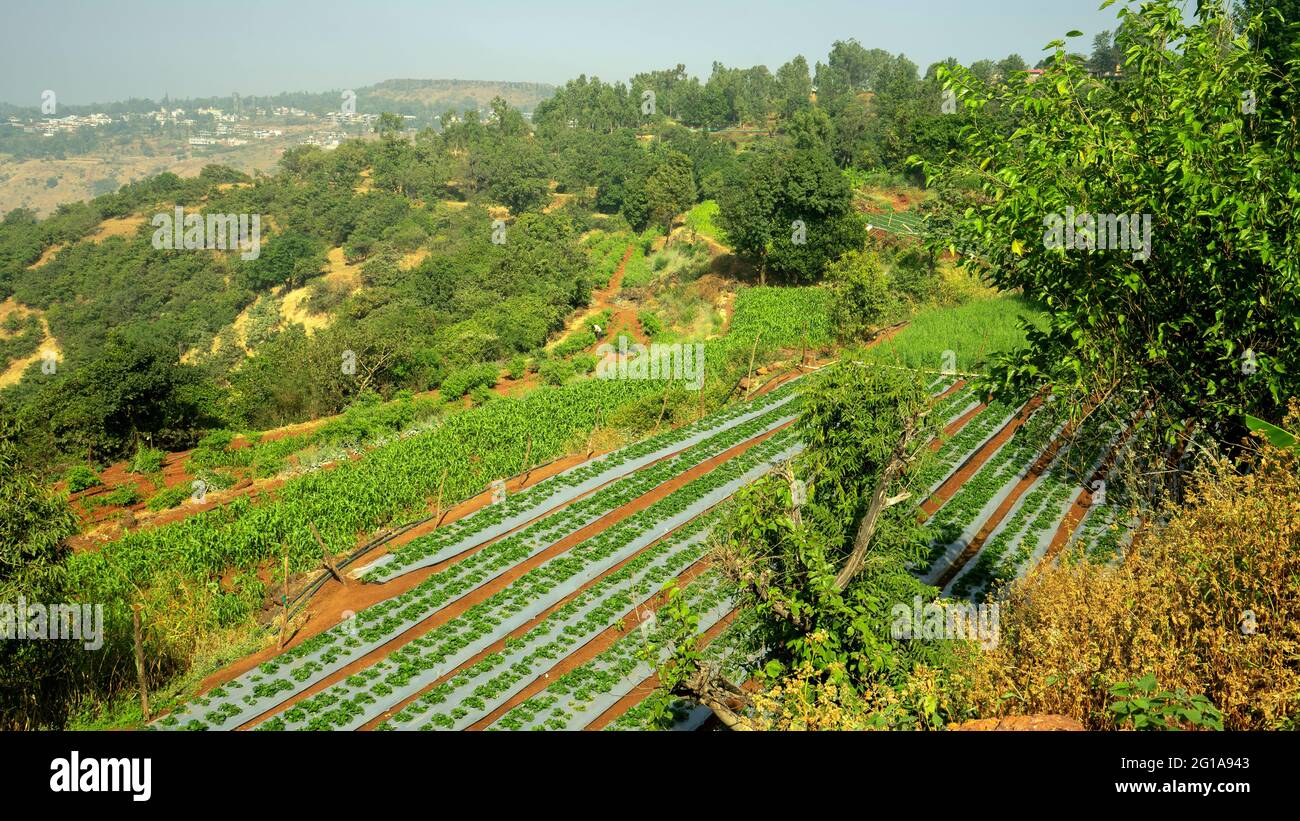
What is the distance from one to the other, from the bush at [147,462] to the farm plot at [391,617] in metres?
12.1

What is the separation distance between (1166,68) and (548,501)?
36.9 feet

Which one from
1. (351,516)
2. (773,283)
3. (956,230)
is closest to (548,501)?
(351,516)

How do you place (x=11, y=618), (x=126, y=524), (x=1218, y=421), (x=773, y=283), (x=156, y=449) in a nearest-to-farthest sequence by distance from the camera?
1. (x=1218, y=421)
2. (x=11, y=618)
3. (x=126, y=524)
4. (x=156, y=449)
5. (x=773, y=283)

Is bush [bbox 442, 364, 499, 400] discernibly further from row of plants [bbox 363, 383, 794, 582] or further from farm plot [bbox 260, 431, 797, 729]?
farm plot [bbox 260, 431, 797, 729]

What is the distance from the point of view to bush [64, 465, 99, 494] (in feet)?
61.8

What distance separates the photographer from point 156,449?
22141 mm

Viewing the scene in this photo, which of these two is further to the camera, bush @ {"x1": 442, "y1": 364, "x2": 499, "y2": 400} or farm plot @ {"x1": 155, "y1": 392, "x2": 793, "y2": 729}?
bush @ {"x1": 442, "y1": 364, "x2": 499, "y2": 400}

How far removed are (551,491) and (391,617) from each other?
4.84m

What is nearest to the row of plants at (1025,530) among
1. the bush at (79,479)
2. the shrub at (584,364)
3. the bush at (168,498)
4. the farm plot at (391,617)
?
the farm plot at (391,617)

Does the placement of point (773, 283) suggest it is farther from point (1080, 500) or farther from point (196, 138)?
point (196, 138)

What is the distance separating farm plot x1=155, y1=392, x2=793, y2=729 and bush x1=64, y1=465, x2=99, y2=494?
11.9 metres

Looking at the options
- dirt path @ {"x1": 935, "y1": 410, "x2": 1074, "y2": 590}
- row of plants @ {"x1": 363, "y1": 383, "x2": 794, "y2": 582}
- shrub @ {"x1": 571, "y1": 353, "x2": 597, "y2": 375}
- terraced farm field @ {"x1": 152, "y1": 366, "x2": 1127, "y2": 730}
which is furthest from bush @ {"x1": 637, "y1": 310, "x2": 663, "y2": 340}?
dirt path @ {"x1": 935, "y1": 410, "x2": 1074, "y2": 590}

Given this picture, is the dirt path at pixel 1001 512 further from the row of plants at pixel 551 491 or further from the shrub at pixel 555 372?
the shrub at pixel 555 372

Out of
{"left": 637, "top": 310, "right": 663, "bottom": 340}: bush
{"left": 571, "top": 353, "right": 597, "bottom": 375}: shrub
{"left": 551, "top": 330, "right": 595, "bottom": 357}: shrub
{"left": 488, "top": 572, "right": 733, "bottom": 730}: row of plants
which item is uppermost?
{"left": 637, "top": 310, "right": 663, "bottom": 340}: bush
